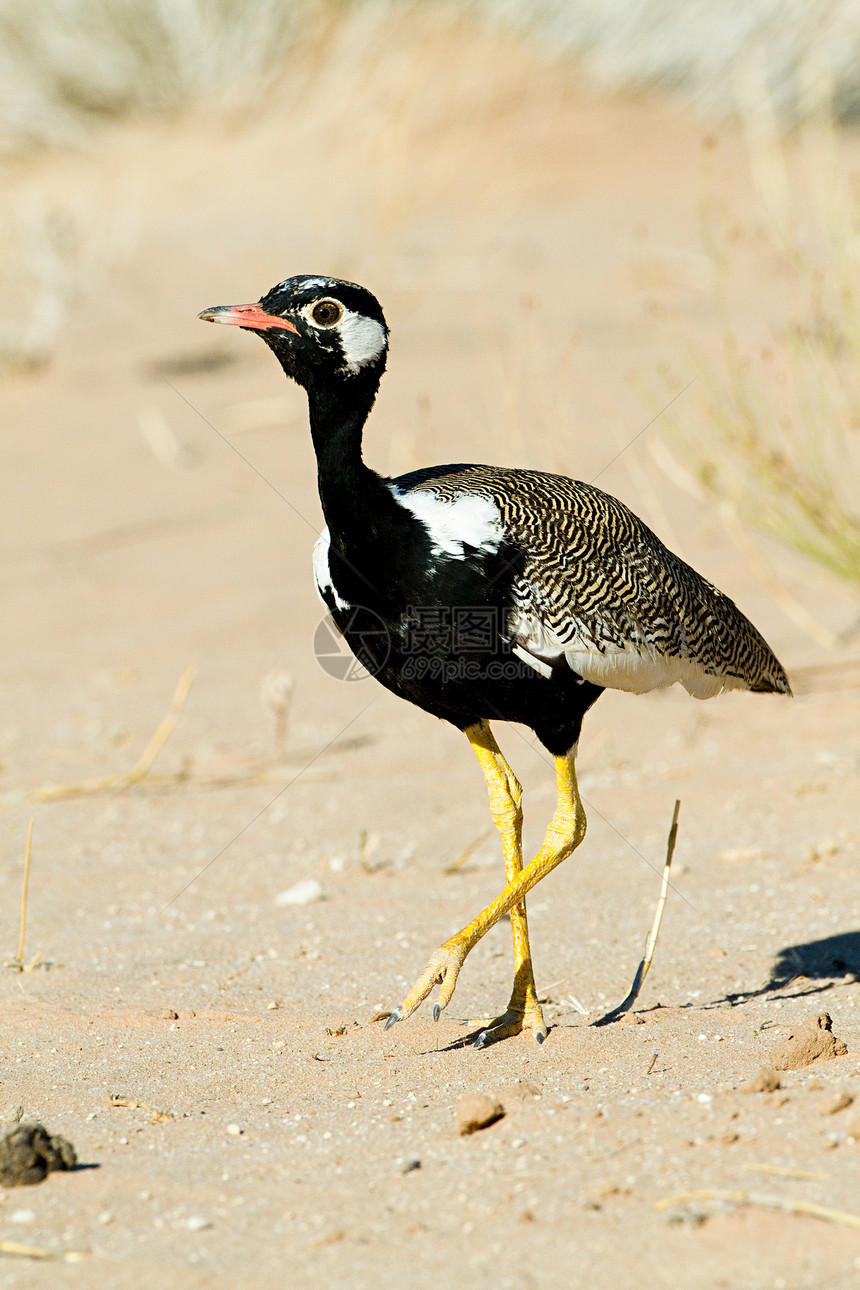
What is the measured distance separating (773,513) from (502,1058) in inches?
182

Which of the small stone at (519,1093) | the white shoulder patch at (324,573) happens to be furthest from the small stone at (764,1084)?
the white shoulder patch at (324,573)

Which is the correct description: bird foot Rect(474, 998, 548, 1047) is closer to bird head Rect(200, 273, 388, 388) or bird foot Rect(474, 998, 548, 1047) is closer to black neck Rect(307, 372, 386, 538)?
black neck Rect(307, 372, 386, 538)

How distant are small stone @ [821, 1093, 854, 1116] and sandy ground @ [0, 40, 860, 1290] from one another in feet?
0.05

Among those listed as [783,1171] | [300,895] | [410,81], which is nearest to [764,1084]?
[783,1171]

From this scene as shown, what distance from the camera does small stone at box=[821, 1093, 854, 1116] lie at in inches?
111

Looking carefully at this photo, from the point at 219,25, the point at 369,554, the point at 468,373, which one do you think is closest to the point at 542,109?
the point at 219,25

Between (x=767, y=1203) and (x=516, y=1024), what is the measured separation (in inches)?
52.2

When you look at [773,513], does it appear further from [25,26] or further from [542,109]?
[25,26]

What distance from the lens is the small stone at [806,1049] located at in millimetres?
3193

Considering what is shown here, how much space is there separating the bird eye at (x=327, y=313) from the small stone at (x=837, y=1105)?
232 centimetres

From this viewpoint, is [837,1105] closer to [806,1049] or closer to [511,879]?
[806,1049]

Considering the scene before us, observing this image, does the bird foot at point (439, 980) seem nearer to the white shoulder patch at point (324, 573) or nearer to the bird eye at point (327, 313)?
the white shoulder patch at point (324, 573)

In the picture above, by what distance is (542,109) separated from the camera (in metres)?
19.4

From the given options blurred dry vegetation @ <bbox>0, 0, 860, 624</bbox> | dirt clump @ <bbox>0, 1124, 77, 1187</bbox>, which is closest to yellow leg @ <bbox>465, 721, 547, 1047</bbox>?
dirt clump @ <bbox>0, 1124, 77, 1187</bbox>
